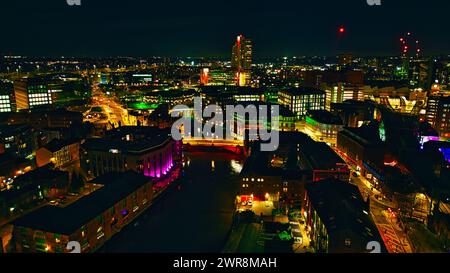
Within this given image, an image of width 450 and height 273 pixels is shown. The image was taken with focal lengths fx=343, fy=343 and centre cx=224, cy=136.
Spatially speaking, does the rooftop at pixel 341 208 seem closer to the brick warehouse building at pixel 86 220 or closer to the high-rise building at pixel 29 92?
the brick warehouse building at pixel 86 220

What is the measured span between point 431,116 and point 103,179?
41.3 feet

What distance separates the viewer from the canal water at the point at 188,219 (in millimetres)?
5973

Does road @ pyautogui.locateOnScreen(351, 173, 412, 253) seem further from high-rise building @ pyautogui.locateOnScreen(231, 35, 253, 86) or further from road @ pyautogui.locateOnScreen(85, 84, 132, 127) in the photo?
high-rise building @ pyautogui.locateOnScreen(231, 35, 253, 86)

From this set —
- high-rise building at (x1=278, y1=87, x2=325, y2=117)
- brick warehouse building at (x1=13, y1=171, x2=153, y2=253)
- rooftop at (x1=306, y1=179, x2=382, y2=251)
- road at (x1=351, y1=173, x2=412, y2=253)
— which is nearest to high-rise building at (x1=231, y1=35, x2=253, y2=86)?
high-rise building at (x1=278, y1=87, x2=325, y2=117)

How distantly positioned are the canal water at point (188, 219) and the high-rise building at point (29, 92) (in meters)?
11.5

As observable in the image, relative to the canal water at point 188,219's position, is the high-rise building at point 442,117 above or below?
above

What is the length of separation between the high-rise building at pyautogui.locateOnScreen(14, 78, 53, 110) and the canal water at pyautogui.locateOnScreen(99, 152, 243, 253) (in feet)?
37.8

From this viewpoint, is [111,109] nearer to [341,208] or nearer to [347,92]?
[347,92]

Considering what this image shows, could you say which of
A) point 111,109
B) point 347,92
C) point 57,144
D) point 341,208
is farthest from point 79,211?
point 347,92

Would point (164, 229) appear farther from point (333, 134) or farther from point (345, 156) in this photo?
point (333, 134)

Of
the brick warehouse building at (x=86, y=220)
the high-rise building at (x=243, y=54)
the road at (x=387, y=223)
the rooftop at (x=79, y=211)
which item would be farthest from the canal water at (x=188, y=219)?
the high-rise building at (x=243, y=54)

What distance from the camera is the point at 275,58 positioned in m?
70.4

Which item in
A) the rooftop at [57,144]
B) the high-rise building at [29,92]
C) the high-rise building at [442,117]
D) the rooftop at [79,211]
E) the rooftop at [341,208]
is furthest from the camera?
the high-rise building at [29,92]

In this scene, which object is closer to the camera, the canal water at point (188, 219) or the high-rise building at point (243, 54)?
the canal water at point (188, 219)
